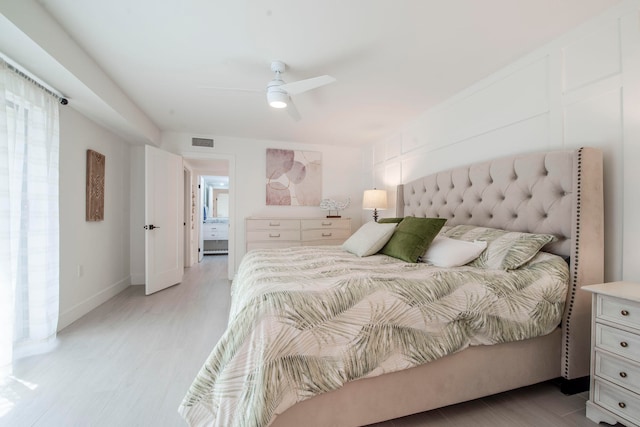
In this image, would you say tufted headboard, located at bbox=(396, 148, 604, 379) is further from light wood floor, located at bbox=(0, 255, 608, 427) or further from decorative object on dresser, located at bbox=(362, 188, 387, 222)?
decorative object on dresser, located at bbox=(362, 188, 387, 222)

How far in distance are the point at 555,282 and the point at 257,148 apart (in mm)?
3848

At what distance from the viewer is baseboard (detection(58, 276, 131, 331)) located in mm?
2371

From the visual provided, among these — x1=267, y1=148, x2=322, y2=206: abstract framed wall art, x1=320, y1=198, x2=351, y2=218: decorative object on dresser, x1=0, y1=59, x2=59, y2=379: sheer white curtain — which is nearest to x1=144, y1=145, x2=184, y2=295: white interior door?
x1=0, y1=59, x2=59, y2=379: sheer white curtain

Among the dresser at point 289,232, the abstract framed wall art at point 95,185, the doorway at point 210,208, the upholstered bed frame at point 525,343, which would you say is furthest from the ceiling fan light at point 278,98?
the doorway at point 210,208

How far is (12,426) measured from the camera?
1252 mm

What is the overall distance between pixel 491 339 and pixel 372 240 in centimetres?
101

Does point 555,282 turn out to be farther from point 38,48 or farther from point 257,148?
point 257,148

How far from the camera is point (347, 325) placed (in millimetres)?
1131

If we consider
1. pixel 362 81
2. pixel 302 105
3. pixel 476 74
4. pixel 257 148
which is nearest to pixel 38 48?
pixel 302 105

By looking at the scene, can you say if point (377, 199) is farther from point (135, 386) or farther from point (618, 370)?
point (135, 386)

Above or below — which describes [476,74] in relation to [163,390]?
above

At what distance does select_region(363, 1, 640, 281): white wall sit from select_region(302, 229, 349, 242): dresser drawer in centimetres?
204

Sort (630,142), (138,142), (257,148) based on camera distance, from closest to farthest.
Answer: (630,142), (138,142), (257,148)

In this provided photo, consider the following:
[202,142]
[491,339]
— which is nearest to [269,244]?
[202,142]
